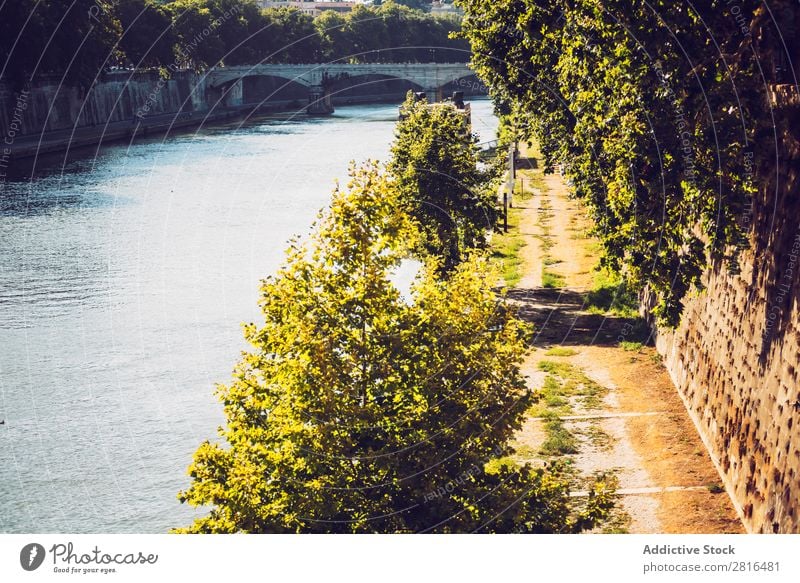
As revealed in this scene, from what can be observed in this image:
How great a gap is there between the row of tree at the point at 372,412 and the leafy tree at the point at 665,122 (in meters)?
5.51

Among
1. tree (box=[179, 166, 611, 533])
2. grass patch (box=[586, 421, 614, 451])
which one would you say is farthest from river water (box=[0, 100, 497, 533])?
tree (box=[179, 166, 611, 533])

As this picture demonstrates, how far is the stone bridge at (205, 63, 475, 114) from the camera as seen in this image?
118 metres

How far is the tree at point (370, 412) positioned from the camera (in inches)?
599

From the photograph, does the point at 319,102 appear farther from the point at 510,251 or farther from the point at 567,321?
the point at 567,321

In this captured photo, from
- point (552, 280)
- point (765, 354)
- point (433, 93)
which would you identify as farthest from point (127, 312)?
point (433, 93)

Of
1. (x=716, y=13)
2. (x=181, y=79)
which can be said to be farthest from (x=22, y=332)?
(x=181, y=79)

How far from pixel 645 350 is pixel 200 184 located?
40559 mm

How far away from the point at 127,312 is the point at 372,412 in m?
26.0

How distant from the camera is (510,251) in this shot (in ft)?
148

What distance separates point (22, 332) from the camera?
3703 centimetres
